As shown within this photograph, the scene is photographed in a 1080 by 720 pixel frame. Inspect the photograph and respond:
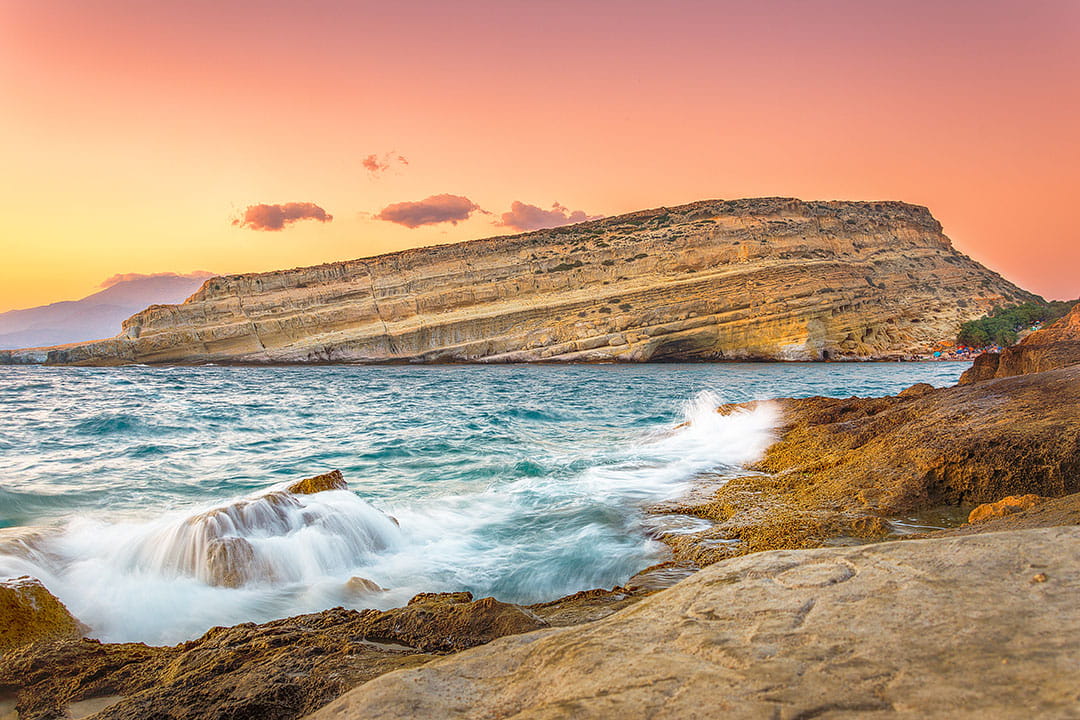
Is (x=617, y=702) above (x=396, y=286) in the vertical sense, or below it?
below

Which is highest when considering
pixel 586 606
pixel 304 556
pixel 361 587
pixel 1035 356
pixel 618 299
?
pixel 618 299

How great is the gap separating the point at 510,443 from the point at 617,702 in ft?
40.2

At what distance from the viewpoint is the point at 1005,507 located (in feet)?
16.3

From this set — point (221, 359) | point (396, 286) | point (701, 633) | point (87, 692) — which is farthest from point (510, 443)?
point (221, 359)

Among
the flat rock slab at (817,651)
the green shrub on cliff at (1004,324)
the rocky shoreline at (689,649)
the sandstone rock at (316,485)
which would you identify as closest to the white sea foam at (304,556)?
the sandstone rock at (316,485)

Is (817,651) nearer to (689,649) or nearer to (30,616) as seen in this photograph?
(689,649)

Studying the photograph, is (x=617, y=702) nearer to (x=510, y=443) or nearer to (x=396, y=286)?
(x=510, y=443)

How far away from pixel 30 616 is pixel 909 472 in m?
8.01

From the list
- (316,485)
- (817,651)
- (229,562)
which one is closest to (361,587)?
(229,562)

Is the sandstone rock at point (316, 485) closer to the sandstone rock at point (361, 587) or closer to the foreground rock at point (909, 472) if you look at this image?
the sandstone rock at point (361, 587)

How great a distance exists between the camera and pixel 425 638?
12.0 feet

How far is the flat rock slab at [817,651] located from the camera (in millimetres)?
1695

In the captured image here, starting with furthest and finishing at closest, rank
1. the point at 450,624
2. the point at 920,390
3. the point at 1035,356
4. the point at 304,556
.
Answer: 1. the point at 1035,356
2. the point at 920,390
3. the point at 304,556
4. the point at 450,624

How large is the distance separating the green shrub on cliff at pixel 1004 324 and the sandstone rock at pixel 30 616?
5625 cm
